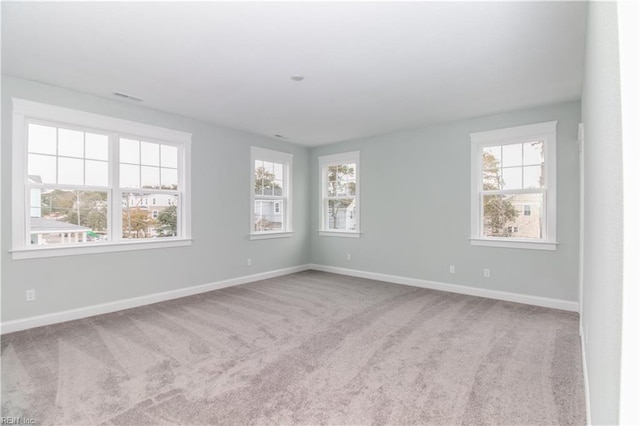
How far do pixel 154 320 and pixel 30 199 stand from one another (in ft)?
6.25

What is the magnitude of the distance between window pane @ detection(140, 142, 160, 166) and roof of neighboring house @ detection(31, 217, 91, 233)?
1.17 m

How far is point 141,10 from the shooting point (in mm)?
2316

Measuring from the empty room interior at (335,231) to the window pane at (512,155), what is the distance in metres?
0.02

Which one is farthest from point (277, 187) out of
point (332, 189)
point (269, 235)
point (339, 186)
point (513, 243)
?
point (513, 243)

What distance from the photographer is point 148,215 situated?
15.0 feet

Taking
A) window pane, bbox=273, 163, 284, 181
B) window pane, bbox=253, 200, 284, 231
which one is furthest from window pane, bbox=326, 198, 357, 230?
window pane, bbox=273, 163, 284, 181

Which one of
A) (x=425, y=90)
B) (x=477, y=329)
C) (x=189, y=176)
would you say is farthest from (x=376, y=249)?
(x=189, y=176)

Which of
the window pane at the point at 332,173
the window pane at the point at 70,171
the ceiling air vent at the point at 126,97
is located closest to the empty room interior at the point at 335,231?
the window pane at the point at 70,171

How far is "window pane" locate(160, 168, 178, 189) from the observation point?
15.5 feet

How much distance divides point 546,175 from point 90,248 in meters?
5.95

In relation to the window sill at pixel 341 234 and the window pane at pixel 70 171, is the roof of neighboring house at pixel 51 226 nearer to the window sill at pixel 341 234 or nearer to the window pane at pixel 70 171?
the window pane at pixel 70 171

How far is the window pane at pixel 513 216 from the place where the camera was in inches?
176

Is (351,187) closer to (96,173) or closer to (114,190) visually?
(114,190)

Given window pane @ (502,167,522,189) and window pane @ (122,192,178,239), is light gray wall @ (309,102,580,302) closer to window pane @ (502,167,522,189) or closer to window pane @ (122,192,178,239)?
window pane @ (502,167,522,189)
